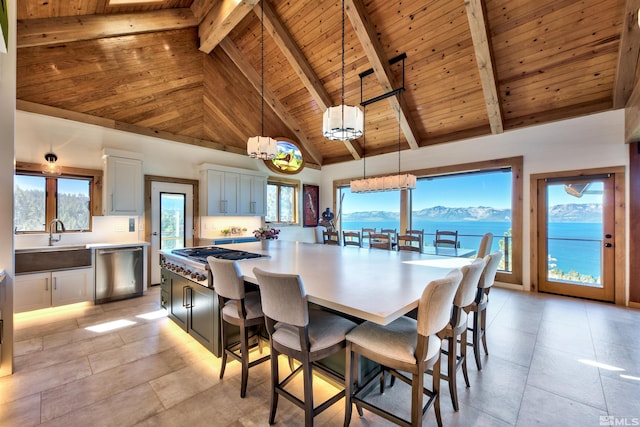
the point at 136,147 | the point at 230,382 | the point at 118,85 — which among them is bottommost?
the point at 230,382

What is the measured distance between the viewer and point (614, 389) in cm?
206

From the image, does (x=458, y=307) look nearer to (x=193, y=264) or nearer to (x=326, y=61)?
(x=193, y=264)

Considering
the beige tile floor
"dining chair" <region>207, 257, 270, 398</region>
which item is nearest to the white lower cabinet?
the beige tile floor

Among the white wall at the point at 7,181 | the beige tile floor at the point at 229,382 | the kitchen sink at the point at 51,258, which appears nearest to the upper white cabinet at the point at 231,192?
the kitchen sink at the point at 51,258

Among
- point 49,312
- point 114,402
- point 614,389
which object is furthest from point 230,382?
point 49,312

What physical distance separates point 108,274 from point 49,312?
0.79 meters

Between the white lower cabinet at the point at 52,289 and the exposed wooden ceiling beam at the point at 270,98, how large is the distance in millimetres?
4554

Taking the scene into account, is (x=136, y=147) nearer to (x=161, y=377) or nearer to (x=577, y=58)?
(x=161, y=377)

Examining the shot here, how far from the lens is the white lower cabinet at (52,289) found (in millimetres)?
3592

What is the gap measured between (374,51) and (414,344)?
4.48 metres

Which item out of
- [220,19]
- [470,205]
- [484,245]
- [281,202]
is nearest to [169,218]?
[281,202]

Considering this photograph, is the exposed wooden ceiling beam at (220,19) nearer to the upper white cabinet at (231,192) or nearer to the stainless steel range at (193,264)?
the upper white cabinet at (231,192)

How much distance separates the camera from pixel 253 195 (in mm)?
6316

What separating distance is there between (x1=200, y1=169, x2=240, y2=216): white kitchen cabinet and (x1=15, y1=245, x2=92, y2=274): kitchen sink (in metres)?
2.07
